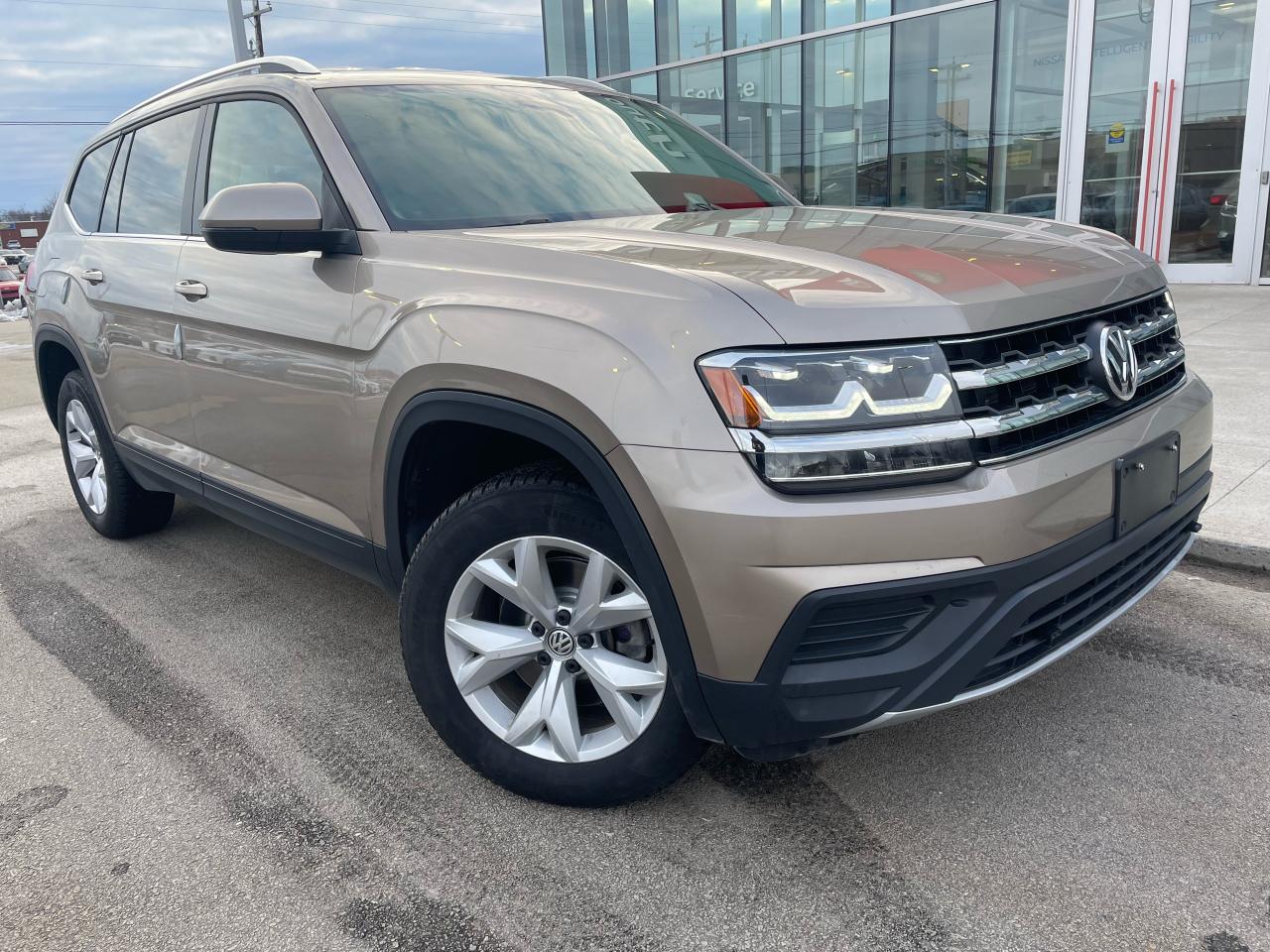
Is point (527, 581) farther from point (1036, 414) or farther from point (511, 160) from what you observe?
point (511, 160)

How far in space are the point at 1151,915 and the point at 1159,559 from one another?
86cm

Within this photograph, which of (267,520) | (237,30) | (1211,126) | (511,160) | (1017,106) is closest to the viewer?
(511,160)

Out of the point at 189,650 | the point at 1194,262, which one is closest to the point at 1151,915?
the point at 189,650

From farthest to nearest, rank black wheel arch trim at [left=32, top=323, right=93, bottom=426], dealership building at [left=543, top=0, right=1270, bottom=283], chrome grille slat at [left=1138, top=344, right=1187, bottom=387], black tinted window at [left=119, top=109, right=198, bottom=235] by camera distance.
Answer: dealership building at [left=543, top=0, right=1270, bottom=283] < black wheel arch trim at [left=32, top=323, right=93, bottom=426] < black tinted window at [left=119, top=109, right=198, bottom=235] < chrome grille slat at [left=1138, top=344, right=1187, bottom=387]

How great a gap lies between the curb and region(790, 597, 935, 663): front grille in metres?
2.38

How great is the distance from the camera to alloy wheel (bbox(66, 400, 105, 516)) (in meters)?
4.61

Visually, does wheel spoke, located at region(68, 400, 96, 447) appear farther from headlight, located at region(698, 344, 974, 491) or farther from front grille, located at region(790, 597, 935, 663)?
front grille, located at region(790, 597, 935, 663)

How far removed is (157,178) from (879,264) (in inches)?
118

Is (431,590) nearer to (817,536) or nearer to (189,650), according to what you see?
(817,536)

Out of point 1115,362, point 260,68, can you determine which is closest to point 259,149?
point 260,68

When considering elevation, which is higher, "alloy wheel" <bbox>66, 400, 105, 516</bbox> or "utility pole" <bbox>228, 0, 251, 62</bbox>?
"utility pole" <bbox>228, 0, 251, 62</bbox>

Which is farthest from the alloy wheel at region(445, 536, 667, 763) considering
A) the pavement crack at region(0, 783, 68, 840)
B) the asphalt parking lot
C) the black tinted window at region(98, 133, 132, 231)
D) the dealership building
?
the dealership building

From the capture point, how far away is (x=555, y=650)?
92.0 inches

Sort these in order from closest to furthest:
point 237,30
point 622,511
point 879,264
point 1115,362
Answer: point 622,511 → point 879,264 → point 1115,362 → point 237,30
